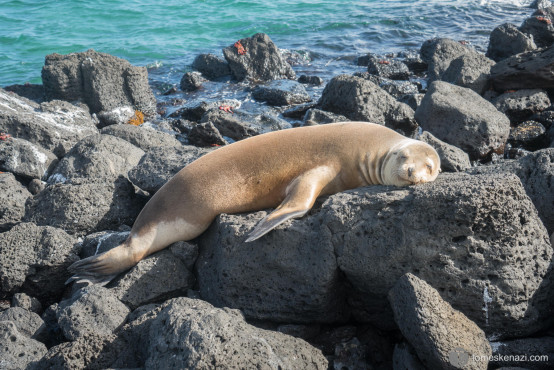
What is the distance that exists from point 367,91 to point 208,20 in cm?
1269

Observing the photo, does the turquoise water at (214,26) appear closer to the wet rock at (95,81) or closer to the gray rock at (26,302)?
the wet rock at (95,81)

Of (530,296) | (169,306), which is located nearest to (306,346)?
(169,306)

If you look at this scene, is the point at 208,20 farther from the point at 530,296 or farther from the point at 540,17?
the point at 530,296

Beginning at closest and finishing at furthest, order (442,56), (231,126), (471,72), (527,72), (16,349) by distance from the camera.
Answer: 1. (16,349)
2. (231,126)
3. (527,72)
4. (471,72)
5. (442,56)

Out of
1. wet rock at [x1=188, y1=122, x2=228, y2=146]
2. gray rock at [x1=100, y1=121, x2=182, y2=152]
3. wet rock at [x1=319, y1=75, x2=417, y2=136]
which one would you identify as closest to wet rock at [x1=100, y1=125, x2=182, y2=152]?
gray rock at [x1=100, y1=121, x2=182, y2=152]

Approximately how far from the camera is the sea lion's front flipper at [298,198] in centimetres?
418

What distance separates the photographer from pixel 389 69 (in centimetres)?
1309

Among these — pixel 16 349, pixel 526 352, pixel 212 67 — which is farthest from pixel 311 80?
pixel 16 349

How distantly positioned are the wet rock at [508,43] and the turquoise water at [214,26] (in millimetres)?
2635

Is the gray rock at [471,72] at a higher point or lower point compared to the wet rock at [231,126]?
higher

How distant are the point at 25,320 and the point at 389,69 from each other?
10.6m

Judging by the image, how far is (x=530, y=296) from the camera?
3.82 meters

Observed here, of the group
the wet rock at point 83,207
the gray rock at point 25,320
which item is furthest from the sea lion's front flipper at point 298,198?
the wet rock at point 83,207

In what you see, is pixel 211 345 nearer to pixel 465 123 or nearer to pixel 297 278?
pixel 297 278
